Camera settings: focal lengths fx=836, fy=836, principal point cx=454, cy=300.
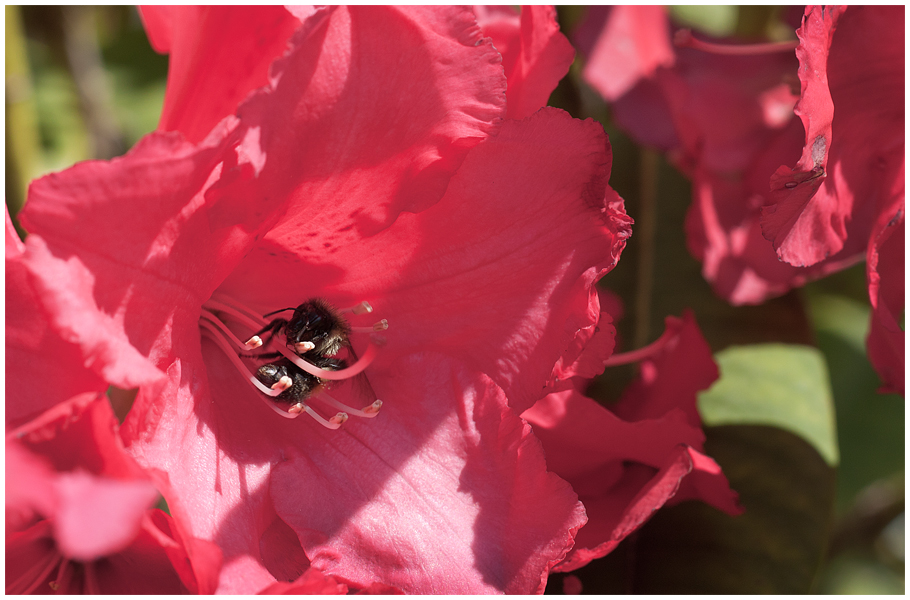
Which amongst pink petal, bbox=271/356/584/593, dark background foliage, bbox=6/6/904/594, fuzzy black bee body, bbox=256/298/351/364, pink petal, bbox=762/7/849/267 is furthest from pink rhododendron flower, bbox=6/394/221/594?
pink petal, bbox=762/7/849/267

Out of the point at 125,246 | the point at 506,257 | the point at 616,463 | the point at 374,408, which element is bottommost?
the point at 616,463

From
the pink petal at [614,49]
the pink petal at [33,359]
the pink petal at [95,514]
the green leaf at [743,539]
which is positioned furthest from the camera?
the pink petal at [614,49]

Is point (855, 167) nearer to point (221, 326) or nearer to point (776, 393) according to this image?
point (776, 393)

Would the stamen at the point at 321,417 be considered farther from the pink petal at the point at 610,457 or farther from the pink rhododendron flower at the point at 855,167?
the pink rhododendron flower at the point at 855,167


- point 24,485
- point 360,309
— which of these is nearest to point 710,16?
point 360,309

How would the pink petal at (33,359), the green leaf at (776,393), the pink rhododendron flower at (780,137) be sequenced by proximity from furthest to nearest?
1. the green leaf at (776,393)
2. the pink rhododendron flower at (780,137)
3. the pink petal at (33,359)

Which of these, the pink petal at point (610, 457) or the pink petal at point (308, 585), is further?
the pink petal at point (610, 457)

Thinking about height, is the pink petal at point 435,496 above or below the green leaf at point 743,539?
above

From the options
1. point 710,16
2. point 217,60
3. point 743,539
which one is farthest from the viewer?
point 710,16

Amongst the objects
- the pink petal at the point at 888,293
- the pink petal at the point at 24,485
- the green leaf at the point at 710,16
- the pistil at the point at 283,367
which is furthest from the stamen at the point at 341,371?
the green leaf at the point at 710,16
